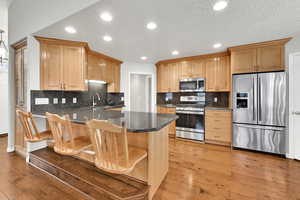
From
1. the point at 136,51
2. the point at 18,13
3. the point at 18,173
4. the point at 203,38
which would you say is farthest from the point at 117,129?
the point at 18,13

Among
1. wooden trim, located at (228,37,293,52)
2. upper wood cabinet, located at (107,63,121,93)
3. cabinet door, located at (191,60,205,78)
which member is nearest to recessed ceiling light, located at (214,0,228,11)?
wooden trim, located at (228,37,293,52)

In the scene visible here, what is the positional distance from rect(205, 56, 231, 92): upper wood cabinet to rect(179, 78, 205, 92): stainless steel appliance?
163 millimetres

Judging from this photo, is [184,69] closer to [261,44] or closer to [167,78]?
[167,78]

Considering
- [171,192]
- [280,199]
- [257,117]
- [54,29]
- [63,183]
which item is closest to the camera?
[280,199]

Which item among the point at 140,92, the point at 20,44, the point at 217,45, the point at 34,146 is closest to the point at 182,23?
the point at 217,45

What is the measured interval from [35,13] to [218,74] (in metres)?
4.34

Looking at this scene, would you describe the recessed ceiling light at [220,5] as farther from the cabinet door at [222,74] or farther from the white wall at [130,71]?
the white wall at [130,71]

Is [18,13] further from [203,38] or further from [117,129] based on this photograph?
[203,38]

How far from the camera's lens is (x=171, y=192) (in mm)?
1677

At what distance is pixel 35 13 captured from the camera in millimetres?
2350

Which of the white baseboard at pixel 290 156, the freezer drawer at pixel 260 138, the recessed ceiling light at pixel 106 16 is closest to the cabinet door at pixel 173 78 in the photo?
the freezer drawer at pixel 260 138

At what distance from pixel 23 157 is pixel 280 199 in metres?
4.33

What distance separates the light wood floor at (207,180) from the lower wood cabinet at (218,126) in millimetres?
579

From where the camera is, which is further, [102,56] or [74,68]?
[102,56]
